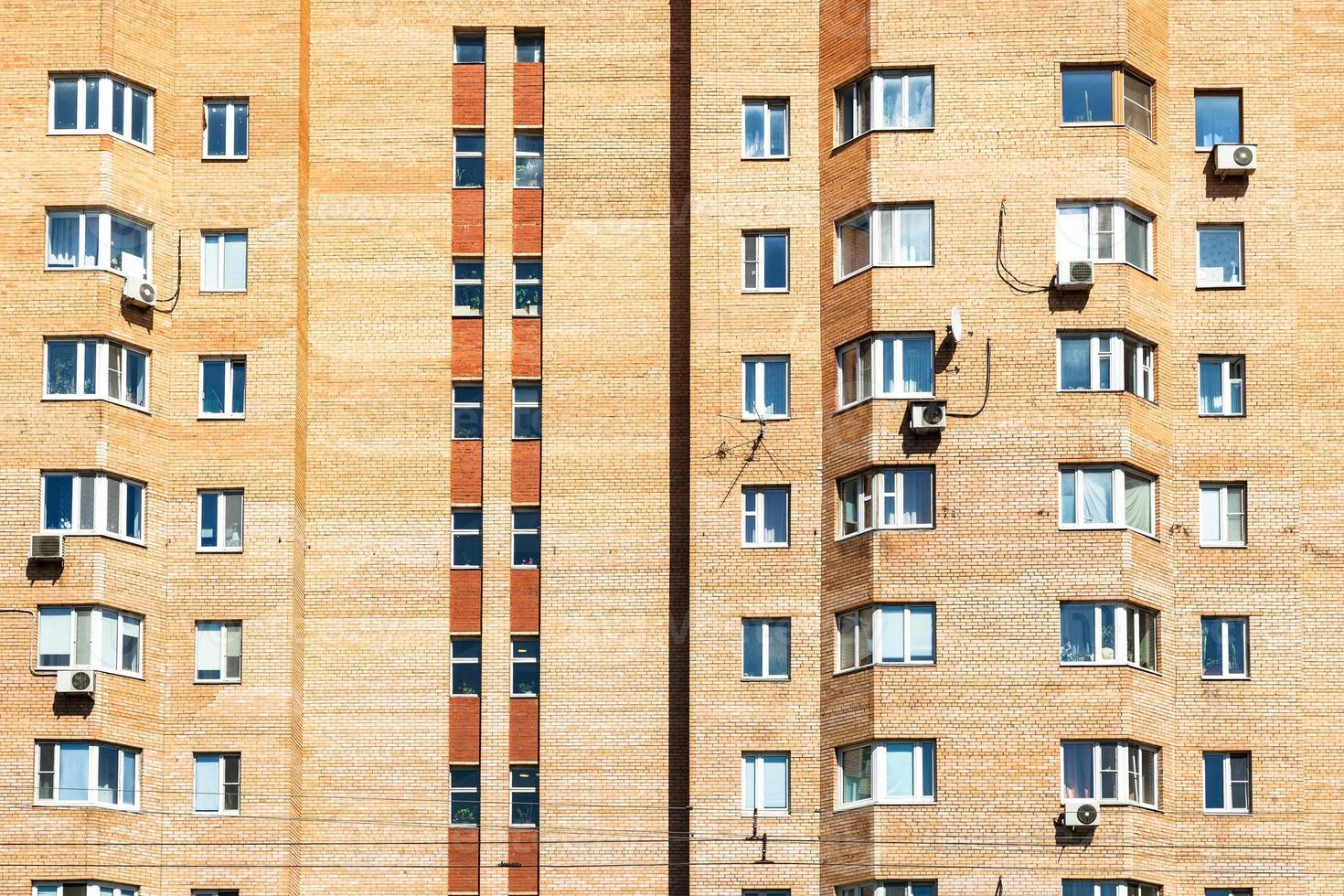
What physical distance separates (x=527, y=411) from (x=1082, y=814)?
51.6 ft

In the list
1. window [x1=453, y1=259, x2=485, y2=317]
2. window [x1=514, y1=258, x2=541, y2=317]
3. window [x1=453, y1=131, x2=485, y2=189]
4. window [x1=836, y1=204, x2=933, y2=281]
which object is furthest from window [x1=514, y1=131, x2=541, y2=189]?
window [x1=836, y1=204, x2=933, y2=281]

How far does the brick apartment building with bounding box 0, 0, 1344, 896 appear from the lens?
5309 cm

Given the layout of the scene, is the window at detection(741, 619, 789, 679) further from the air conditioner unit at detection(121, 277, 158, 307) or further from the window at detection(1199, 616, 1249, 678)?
the air conditioner unit at detection(121, 277, 158, 307)

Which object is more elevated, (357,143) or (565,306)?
(357,143)

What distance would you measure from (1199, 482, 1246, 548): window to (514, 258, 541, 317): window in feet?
51.5

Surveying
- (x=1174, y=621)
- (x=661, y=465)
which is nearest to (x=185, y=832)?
(x=661, y=465)

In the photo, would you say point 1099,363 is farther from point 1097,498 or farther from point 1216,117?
point 1216,117

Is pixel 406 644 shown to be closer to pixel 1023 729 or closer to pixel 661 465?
pixel 661 465

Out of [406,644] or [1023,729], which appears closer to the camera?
[1023,729]

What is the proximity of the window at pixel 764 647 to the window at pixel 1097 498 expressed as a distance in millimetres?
6601

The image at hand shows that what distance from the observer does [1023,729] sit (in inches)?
2058

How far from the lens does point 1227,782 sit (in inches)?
2112

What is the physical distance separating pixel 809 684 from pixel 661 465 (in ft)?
20.6

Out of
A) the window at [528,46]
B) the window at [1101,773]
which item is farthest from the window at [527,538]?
the window at [1101,773]
